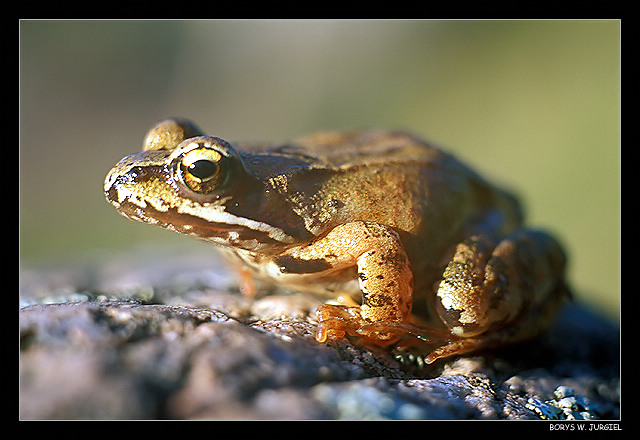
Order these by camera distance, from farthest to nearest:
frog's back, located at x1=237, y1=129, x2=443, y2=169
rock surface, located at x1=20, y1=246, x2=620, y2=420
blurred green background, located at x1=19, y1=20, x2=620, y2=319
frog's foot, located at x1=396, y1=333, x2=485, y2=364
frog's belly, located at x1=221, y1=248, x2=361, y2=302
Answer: blurred green background, located at x1=19, y1=20, x2=620, y2=319
frog's back, located at x1=237, y1=129, x2=443, y2=169
frog's belly, located at x1=221, y1=248, x2=361, y2=302
frog's foot, located at x1=396, y1=333, x2=485, y2=364
rock surface, located at x1=20, y1=246, x2=620, y2=420

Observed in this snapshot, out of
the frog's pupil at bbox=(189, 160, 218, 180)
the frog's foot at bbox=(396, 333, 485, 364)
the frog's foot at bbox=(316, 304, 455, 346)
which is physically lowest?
the frog's foot at bbox=(396, 333, 485, 364)

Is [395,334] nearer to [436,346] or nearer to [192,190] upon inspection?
[436,346]

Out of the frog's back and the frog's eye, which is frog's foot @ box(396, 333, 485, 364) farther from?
the frog's eye

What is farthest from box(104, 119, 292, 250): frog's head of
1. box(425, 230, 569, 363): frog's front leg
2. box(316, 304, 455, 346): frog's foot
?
box(425, 230, 569, 363): frog's front leg

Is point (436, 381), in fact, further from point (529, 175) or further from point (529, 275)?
point (529, 175)

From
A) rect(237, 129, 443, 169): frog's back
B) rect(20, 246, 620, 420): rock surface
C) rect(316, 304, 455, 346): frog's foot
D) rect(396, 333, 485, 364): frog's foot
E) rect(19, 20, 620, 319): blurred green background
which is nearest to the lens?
rect(20, 246, 620, 420): rock surface
